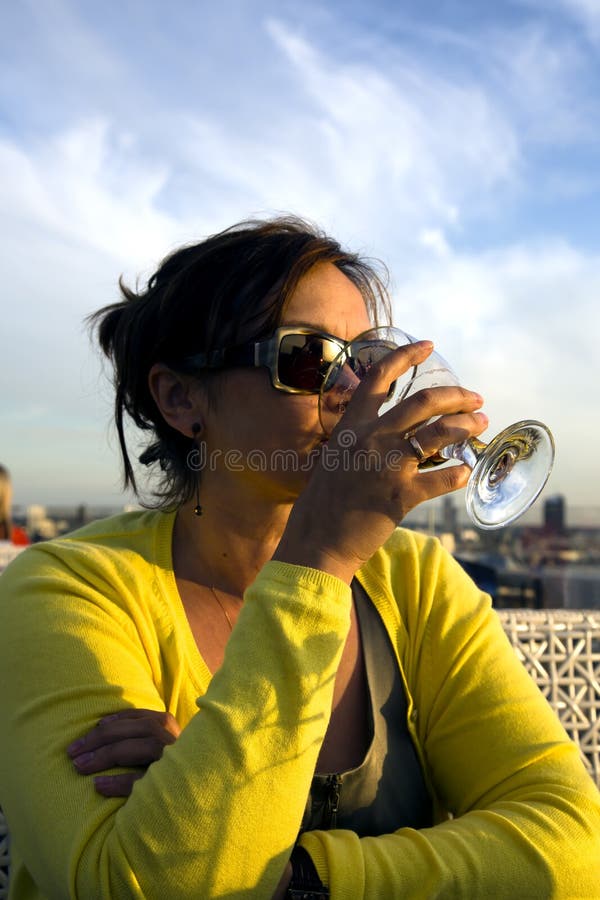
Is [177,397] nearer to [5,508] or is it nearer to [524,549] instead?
[5,508]

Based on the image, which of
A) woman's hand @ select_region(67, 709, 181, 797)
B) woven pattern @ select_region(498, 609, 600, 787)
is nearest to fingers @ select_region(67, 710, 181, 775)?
woman's hand @ select_region(67, 709, 181, 797)

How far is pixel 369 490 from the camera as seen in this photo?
1216 mm

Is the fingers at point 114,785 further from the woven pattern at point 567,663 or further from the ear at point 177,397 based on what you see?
the woven pattern at point 567,663

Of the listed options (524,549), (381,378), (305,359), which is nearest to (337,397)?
(305,359)

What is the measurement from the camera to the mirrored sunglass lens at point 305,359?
63.0 inches

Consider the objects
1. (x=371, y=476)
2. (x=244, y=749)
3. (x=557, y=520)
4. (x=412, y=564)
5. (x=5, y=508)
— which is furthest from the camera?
(x=557, y=520)

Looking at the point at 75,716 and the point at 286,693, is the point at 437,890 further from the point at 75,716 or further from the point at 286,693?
the point at 75,716

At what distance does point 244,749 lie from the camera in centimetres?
110

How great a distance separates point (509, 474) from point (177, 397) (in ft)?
2.96

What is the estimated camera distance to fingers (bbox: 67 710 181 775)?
1.17m

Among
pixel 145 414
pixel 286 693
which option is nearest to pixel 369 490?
pixel 286 693

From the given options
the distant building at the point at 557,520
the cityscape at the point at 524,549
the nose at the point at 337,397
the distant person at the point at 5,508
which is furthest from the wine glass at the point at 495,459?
the distant building at the point at 557,520

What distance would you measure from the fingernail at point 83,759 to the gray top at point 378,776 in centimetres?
47

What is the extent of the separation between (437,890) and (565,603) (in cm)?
624
